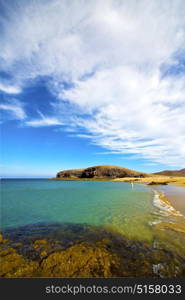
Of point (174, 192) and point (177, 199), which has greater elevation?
point (174, 192)

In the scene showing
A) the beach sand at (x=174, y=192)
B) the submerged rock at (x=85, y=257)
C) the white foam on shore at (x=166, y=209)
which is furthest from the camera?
the beach sand at (x=174, y=192)

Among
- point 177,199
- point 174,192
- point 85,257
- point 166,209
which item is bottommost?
point 85,257

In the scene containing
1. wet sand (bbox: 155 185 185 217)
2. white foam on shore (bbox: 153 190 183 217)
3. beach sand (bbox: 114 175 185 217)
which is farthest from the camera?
beach sand (bbox: 114 175 185 217)

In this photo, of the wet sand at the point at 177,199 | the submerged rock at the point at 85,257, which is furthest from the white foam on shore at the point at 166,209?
the submerged rock at the point at 85,257

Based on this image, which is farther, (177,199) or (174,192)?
(174,192)

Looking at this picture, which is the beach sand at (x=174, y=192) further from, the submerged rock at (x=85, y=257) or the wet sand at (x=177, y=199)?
the submerged rock at (x=85, y=257)

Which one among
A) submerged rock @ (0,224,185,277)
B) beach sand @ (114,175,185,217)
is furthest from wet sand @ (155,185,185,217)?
submerged rock @ (0,224,185,277)

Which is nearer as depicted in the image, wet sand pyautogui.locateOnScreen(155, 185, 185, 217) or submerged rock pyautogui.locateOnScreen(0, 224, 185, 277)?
submerged rock pyautogui.locateOnScreen(0, 224, 185, 277)

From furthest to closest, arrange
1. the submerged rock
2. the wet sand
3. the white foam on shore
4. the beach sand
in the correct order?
the beach sand, the wet sand, the white foam on shore, the submerged rock

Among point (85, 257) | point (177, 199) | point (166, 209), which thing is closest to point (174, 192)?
point (177, 199)

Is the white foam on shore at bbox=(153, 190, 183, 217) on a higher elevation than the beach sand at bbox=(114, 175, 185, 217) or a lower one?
lower

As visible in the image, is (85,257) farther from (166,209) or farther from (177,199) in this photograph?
(177,199)

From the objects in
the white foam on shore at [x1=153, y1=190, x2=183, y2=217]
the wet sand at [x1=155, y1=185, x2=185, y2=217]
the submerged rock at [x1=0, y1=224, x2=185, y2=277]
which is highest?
the wet sand at [x1=155, y1=185, x2=185, y2=217]

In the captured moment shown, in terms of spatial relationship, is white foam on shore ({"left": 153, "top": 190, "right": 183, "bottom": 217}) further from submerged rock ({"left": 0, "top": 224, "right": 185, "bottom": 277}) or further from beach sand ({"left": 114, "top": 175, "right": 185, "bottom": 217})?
submerged rock ({"left": 0, "top": 224, "right": 185, "bottom": 277})
